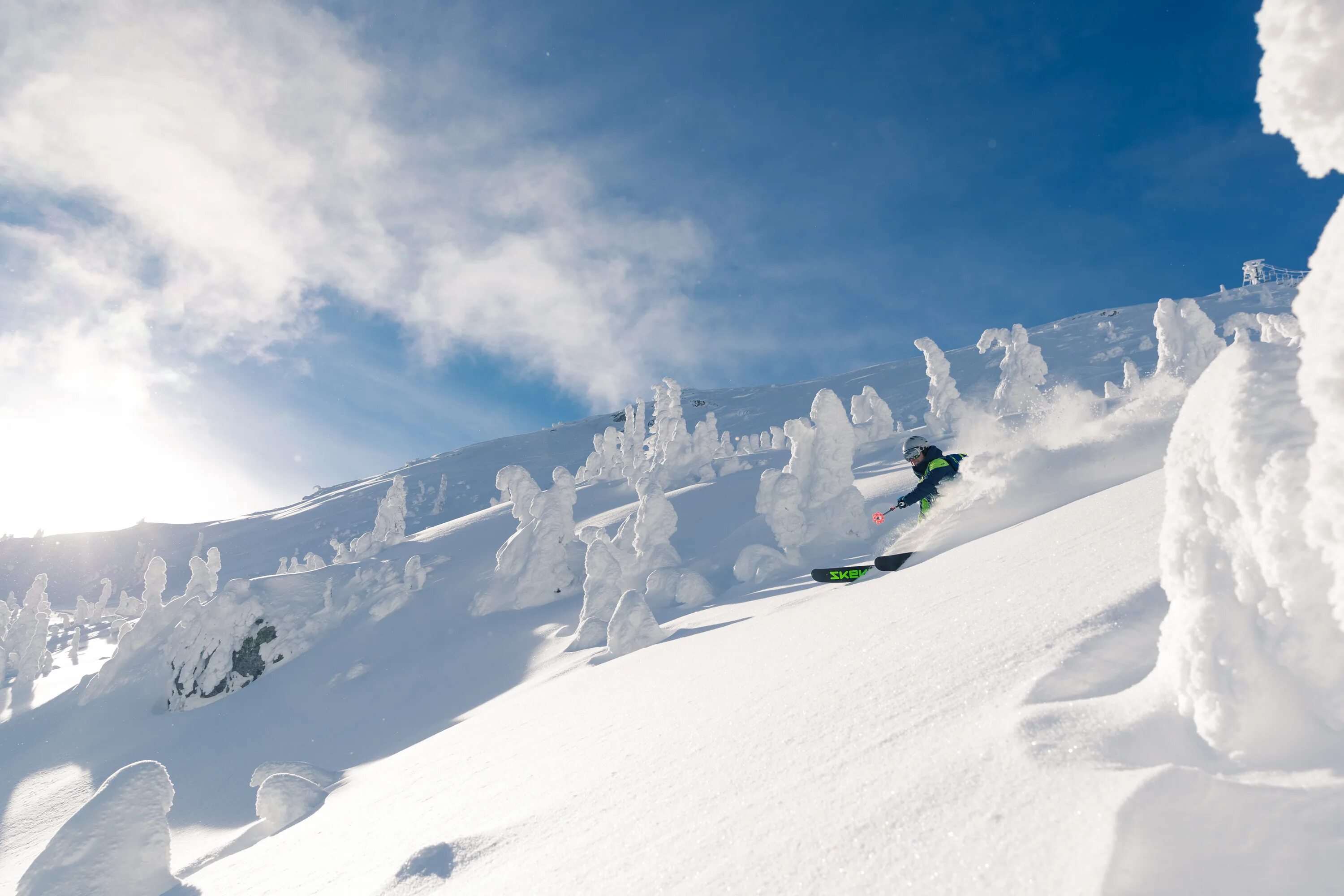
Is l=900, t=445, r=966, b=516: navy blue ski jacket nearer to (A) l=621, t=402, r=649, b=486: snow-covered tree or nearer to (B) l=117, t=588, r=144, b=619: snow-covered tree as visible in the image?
(A) l=621, t=402, r=649, b=486: snow-covered tree

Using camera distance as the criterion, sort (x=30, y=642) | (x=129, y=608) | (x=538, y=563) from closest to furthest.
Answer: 1. (x=538, y=563)
2. (x=30, y=642)
3. (x=129, y=608)

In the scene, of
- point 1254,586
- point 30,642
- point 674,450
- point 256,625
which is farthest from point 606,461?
point 1254,586

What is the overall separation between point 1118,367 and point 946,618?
8468 centimetres

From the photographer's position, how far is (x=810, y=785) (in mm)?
2252

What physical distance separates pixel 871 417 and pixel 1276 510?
49.0m

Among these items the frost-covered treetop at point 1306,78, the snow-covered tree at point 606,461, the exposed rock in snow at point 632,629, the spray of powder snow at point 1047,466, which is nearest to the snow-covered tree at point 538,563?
the exposed rock in snow at point 632,629

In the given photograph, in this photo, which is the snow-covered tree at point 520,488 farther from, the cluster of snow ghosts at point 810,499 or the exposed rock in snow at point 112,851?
the exposed rock in snow at point 112,851

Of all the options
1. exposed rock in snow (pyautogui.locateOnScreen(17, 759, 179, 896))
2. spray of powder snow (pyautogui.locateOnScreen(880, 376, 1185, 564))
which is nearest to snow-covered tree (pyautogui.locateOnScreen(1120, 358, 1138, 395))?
spray of powder snow (pyautogui.locateOnScreen(880, 376, 1185, 564))

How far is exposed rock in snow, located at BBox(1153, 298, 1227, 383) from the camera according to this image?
38.2 metres

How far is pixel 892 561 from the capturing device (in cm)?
796

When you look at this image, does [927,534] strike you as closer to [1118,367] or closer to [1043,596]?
[1043,596]

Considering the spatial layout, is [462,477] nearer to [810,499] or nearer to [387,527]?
[387,527]

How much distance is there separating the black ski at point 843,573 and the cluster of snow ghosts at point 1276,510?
6542mm

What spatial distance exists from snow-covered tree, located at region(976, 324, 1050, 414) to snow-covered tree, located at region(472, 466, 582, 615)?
36779 millimetres
